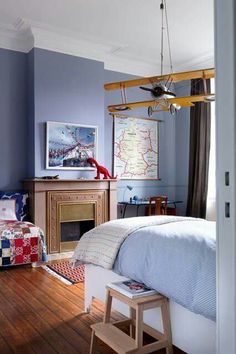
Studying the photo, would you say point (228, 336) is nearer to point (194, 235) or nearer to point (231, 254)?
point (231, 254)

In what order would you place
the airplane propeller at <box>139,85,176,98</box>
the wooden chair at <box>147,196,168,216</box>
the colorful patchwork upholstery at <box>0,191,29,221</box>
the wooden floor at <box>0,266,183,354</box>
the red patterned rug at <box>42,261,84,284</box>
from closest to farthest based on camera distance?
1. the wooden floor at <box>0,266,183,354</box>
2. the airplane propeller at <box>139,85,176,98</box>
3. the red patterned rug at <box>42,261,84,284</box>
4. the colorful patchwork upholstery at <box>0,191,29,221</box>
5. the wooden chair at <box>147,196,168,216</box>

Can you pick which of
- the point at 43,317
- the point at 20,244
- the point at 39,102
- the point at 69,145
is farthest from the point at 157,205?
the point at 43,317

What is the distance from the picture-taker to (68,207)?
4863 millimetres

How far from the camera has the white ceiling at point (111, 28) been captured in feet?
13.6

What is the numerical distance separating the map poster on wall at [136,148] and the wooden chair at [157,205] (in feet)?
2.35

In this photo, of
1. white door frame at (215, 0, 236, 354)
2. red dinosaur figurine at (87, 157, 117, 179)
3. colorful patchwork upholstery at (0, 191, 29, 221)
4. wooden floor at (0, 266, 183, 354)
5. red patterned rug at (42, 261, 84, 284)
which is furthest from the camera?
red dinosaur figurine at (87, 157, 117, 179)

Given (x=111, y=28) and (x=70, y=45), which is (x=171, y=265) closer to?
(x=111, y=28)

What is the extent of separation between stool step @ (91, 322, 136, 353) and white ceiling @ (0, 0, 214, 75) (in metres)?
3.57

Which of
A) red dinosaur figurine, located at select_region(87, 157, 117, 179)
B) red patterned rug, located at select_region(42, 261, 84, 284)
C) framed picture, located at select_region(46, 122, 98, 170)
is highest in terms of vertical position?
framed picture, located at select_region(46, 122, 98, 170)

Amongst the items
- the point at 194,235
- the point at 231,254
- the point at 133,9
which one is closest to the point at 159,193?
the point at 133,9

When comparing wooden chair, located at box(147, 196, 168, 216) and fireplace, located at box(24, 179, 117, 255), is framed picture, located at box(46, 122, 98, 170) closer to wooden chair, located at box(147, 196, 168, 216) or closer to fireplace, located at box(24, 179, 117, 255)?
fireplace, located at box(24, 179, 117, 255)

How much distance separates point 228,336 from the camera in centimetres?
111

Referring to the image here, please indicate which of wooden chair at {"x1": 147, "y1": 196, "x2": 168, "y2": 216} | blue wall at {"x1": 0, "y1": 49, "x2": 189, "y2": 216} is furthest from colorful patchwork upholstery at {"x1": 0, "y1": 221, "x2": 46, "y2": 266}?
wooden chair at {"x1": 147, "y1": 196, "x2": 168, "y2": 216}

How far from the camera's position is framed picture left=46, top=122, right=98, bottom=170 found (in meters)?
4.90
